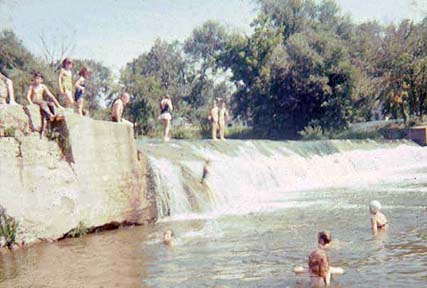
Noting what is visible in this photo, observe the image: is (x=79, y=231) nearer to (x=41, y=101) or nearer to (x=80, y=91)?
(x=41, y=101)

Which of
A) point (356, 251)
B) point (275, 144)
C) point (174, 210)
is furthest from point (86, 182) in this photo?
point (275, 144)

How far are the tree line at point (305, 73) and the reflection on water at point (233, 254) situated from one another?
88.6 feet

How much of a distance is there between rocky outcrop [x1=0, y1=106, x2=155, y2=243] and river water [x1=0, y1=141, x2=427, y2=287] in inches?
17.4

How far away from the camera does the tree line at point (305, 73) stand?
37.4 meters

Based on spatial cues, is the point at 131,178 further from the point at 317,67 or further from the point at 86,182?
the point at 317,67

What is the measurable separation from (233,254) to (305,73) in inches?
1391

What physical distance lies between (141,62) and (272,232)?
214ft

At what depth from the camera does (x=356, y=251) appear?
27.4ft

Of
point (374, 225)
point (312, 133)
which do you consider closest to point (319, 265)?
point (374, 225)

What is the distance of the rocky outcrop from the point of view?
9.98m

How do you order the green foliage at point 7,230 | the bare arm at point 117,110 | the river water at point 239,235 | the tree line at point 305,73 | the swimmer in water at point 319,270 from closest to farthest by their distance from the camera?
the swimmer in water at point 319,270, the river water at point 239,235, the green foliage at point 7,230, the bare arm at point 117,110, the tree line at point 305,73

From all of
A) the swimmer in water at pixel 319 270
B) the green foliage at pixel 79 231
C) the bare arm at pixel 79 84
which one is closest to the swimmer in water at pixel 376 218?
the swimmer in water at pixel 319 270

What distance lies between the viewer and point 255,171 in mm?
18125

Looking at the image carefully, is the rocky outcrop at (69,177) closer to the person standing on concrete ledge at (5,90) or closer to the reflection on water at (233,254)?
the reflection on water at (233,254)
